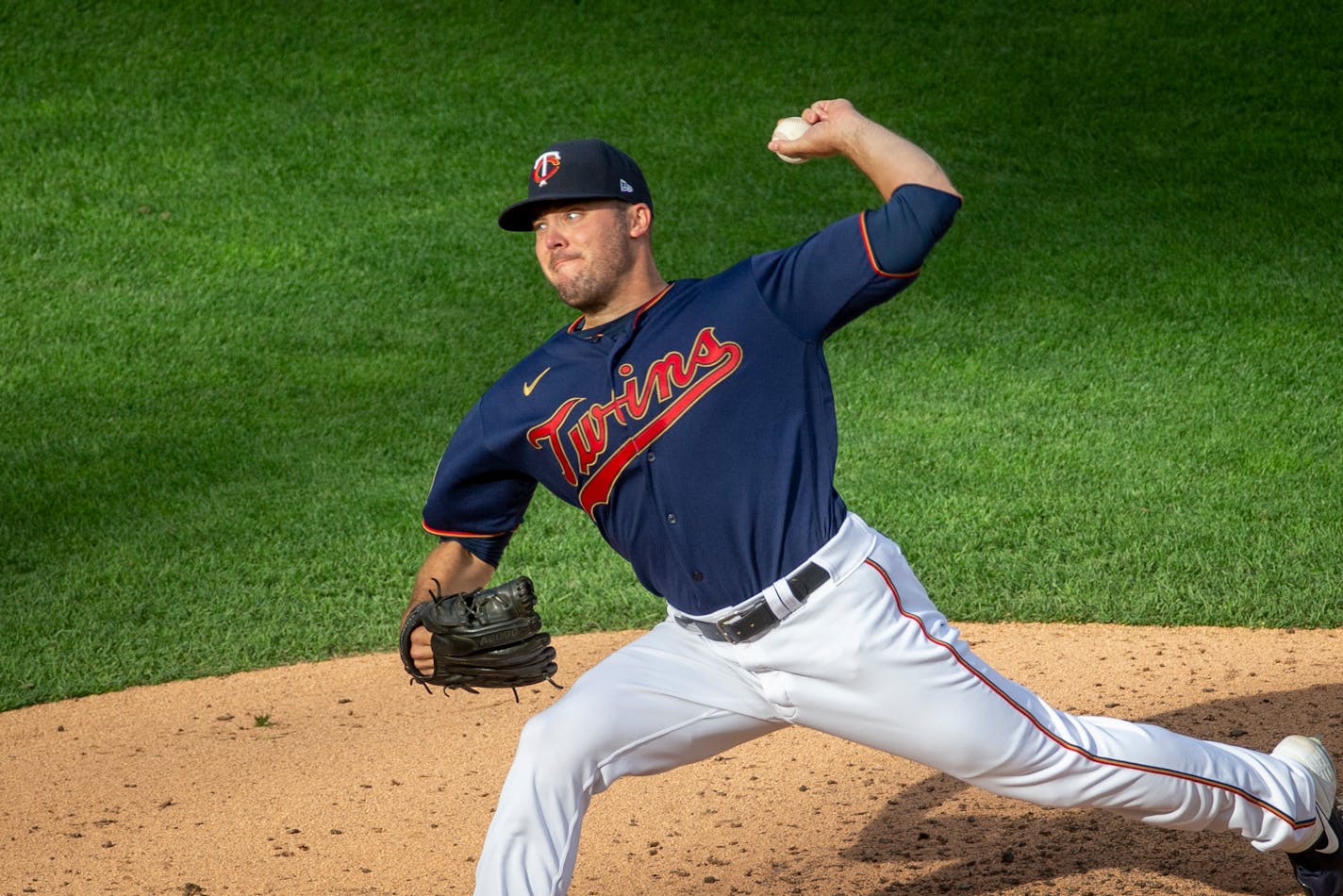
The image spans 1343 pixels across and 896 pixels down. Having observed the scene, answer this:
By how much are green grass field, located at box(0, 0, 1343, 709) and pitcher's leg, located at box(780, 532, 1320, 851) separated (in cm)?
292

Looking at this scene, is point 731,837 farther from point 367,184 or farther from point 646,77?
point 646,77

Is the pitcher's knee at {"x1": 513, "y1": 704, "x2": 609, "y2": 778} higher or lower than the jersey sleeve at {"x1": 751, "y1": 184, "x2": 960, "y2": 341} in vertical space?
lower

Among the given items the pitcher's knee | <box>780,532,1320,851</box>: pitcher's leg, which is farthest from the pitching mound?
the pitcher's knee

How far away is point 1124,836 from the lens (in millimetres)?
4148

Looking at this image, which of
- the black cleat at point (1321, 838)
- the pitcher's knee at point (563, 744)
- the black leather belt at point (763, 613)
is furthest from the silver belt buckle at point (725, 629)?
the black cleat at point (1321, 838)

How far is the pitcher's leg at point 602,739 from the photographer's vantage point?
308cm

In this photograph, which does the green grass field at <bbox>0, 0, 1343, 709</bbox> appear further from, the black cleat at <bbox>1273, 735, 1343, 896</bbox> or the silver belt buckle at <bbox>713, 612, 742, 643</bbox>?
the silver belt buckle at <bbox>713, 612, 742, 643</bbox>

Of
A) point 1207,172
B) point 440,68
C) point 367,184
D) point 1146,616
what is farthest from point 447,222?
point 1146,616

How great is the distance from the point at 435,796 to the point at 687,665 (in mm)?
1660

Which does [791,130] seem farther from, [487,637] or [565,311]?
[565,311]

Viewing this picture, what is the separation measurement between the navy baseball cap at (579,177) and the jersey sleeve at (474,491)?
51 centimetres

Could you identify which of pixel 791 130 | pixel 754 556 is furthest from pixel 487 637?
pixel 791 130

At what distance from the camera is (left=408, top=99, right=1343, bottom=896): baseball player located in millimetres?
3156

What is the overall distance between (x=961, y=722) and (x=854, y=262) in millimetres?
998
